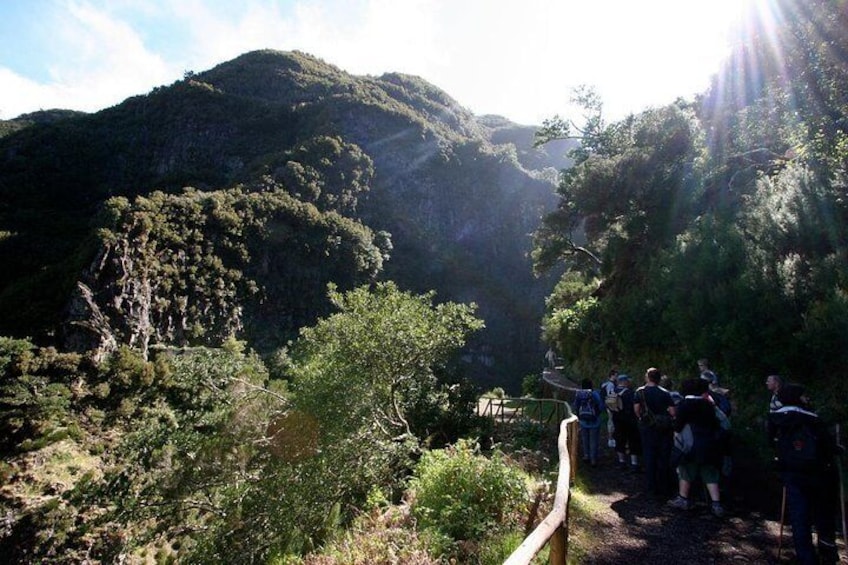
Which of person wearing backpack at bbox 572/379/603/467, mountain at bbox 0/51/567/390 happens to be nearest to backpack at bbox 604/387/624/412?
person wearing backpack at bbox 572/379/603/467

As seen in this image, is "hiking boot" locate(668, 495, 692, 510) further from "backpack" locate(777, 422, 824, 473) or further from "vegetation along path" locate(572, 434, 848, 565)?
"backpack" locate(777, 422, 824, 473)

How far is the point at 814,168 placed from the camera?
8570mm

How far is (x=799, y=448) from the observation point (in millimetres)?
3982

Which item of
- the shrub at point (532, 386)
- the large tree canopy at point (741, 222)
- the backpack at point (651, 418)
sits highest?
the large tree canopy at point (741, 222)

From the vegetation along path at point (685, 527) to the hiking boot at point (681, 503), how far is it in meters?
0.06

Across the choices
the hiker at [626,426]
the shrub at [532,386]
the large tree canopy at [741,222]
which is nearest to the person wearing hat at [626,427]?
the hiker at [626,426]

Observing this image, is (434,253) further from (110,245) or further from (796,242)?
(796,242)

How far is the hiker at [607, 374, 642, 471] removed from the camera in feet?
24.3

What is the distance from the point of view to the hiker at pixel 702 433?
17.4 ft

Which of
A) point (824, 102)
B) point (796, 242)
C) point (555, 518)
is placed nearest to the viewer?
point (555, 518)

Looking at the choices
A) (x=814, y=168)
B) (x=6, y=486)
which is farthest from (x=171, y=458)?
(x=6, y=486)

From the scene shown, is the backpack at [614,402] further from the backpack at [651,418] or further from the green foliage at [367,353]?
the green foliage at [367,353]

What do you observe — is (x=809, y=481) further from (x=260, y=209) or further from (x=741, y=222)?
(x=260, y=209)

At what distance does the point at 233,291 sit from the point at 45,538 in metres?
36.2
